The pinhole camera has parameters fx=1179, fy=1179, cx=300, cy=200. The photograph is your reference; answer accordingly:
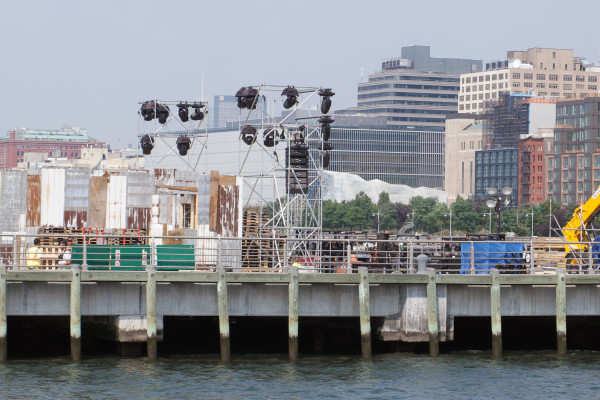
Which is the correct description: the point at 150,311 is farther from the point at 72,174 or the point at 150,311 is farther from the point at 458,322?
the point at 72,174

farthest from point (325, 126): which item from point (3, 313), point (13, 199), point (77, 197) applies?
point (3, 313)

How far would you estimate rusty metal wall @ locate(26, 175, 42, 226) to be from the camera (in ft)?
156

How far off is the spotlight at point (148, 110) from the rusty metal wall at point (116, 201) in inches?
548

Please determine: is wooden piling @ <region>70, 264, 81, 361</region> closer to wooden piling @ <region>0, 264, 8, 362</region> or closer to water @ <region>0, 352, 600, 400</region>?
water @ <region>0, 352, 600, 400</region>

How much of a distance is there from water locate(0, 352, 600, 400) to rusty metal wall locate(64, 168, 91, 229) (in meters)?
12.4

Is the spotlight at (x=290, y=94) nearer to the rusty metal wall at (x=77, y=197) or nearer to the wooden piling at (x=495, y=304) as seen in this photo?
the rusty metal wall at (x=77, y=197)

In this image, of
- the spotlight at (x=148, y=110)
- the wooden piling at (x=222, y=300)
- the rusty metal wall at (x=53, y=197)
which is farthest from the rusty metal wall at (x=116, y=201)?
the wooden piling at (x=222, y=300)

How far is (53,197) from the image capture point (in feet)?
157

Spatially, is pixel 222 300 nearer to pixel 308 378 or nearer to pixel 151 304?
pixel 151 304

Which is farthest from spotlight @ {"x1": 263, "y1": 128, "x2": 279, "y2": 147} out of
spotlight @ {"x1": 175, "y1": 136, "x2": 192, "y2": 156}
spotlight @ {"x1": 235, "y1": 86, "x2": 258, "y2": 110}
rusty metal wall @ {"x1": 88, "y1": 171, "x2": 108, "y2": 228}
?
rusty metal wall @ {"x1": 88, "y1": 171, "x2": 108, "y2": 228}

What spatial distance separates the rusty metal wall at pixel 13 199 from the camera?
4744cm

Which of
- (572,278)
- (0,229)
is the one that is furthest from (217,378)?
(0,229)

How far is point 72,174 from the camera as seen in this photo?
48438 millimetres

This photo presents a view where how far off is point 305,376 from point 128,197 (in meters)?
17.2
